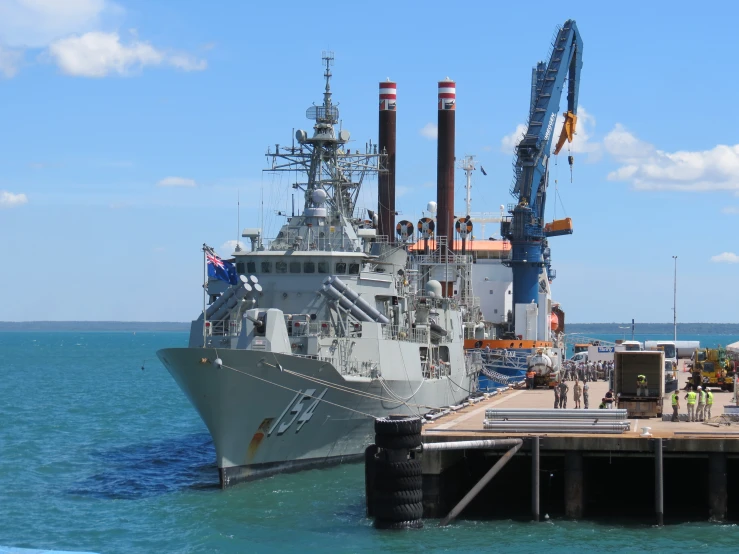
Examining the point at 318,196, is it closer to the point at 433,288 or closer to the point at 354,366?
the point at 354,366

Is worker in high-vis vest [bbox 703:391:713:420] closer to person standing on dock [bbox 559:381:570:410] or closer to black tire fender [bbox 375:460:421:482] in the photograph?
person standing on dock [bbox 559:381:570:410]

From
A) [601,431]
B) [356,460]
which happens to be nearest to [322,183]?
[356,460]

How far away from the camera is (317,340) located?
1243 inches

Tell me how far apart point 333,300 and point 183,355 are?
5.67 meters

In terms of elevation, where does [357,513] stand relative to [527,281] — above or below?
below

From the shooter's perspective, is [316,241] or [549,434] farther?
[316,241]

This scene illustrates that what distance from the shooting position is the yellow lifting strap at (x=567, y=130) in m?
67.3

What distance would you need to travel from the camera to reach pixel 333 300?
33.2m

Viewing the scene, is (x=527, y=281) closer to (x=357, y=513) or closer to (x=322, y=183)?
(x=322, y=183)

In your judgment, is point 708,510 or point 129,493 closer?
point 708,510

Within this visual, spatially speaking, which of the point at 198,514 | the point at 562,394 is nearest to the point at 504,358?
the point at 562,394

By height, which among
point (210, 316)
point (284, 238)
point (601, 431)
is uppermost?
point (284, 238)

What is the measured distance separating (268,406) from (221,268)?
522 cm

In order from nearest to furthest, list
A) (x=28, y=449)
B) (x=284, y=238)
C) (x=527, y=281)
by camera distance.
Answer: (x=284, y=238), (x=28, y=449), (x=527, y=281)
